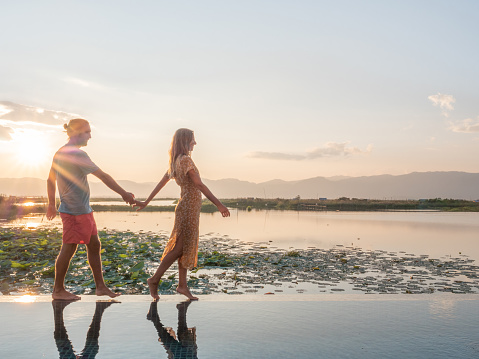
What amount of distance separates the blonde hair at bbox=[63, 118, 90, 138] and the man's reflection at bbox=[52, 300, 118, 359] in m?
1.87

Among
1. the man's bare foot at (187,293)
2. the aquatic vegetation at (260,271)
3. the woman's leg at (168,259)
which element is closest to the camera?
the man's bare foot at (187,293)

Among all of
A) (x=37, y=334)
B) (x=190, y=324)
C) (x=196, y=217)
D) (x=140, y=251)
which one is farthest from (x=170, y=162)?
(x=140, y=251)

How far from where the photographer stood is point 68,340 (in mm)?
3543

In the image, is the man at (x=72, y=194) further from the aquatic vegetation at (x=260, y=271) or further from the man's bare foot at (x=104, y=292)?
the aquatic vegetation at (x=260, y=271)

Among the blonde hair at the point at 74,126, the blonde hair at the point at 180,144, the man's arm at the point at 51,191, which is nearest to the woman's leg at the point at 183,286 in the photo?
the blonde hair at the point at 180,144

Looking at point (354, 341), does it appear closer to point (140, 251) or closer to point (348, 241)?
point (140, 251)

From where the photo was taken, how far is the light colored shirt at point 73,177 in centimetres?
495

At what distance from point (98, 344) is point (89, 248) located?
186 cm

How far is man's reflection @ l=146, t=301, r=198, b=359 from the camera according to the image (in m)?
3.26

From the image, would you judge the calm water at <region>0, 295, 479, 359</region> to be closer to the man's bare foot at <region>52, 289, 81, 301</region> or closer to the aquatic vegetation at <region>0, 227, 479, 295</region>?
the man's bare foot at <region>52, 289, 81, 301</region>

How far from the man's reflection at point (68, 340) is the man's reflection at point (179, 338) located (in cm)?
49

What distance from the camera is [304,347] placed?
3.44 meters

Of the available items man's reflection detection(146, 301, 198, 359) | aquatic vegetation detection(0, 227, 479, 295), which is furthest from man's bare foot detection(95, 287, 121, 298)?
aquatic vegetation detection(0, 227, 479, 295)

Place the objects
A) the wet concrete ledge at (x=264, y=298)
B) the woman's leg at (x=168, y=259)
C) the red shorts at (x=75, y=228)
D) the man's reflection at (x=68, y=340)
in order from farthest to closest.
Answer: the woman's leg at (x=168, y=259), the wet concrete ledge at (x=264, y=298), the red shorts at (x=75, y=228), the man's reflection at (x=68, y=340)
